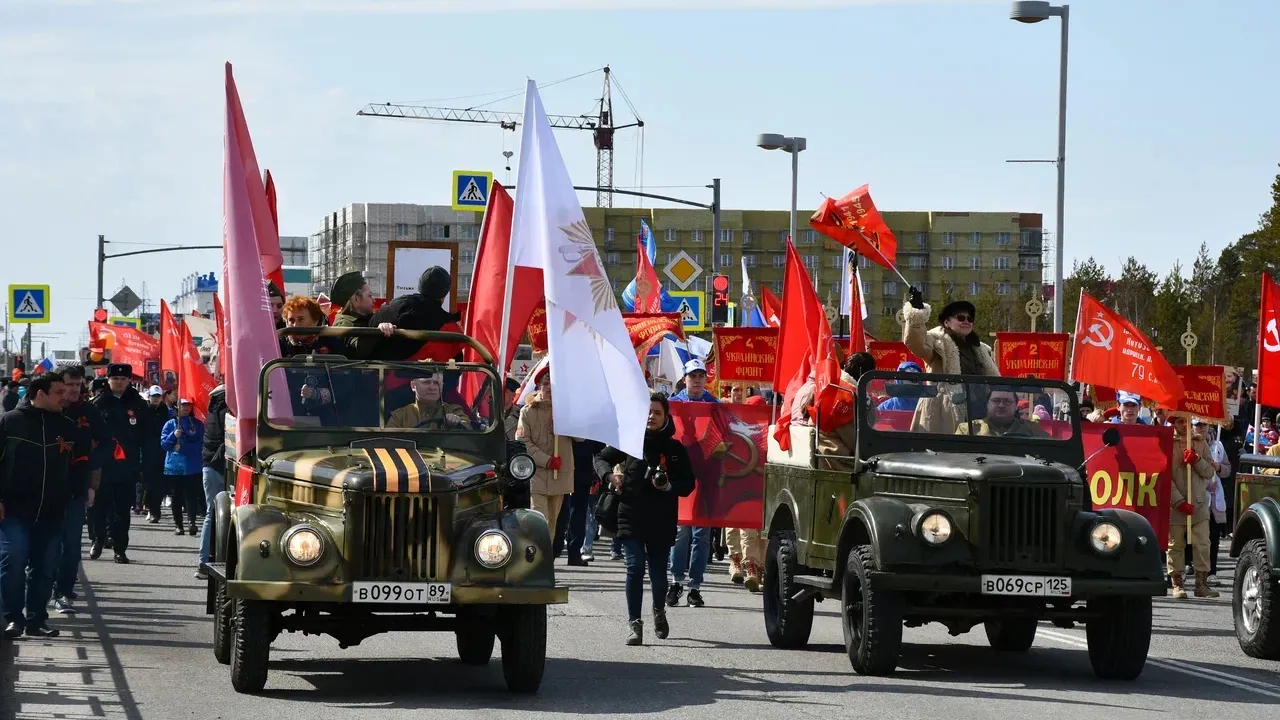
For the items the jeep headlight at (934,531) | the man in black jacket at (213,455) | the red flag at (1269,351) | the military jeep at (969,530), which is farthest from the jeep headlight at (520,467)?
the red flag at (1269,351)

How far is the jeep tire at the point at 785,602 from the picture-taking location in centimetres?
1380

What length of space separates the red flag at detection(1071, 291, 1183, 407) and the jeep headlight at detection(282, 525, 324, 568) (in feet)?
38.2

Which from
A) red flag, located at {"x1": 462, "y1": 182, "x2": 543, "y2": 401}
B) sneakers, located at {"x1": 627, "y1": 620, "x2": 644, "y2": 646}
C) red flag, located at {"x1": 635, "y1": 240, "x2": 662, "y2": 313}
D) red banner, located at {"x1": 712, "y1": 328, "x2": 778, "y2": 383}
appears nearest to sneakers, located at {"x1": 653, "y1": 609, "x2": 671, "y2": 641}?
sneakers, located at {"x1": 627, "y1": 620, "x2": 644, "y2": 646}

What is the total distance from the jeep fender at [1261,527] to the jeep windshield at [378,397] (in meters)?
5.63

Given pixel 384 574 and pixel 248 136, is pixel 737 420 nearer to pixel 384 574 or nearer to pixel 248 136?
pixel 248 136

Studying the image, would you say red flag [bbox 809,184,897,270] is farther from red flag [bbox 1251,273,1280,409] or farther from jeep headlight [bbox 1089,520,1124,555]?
jeep headlight [bbox 1089,520,1124,555]

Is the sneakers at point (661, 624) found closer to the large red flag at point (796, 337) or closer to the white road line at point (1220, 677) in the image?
the large red flag at point (796, 337)

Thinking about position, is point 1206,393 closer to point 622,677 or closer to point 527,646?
point 622,677

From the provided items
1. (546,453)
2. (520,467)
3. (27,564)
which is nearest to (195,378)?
(546,453)

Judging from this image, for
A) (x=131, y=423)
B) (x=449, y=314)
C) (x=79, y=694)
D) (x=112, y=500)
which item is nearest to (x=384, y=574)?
(x=79, y=694)

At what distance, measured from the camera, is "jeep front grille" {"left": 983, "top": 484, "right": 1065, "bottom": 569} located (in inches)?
471

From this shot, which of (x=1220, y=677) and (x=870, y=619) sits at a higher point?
(x=870, y=619)

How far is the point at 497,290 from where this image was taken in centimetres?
1467

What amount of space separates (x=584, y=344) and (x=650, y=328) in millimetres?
12052
